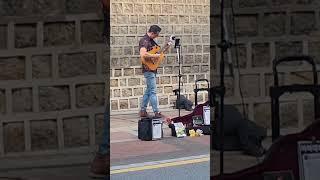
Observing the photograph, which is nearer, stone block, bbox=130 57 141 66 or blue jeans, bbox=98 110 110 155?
stone block, bbox=130 57 141 66

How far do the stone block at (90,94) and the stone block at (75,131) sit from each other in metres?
0.09

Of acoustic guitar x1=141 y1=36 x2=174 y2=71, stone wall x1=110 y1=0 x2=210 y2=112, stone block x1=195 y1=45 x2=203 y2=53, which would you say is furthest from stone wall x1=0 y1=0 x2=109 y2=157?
stone block x1=195 y1=45 x2=203 y2=53

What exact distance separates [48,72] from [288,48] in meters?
1.26

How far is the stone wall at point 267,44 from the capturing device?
10.2 feet

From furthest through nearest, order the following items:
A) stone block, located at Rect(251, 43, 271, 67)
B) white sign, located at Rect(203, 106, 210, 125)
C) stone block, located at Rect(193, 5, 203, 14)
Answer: stone block, located at Rect(251, 43, 271, 67) → white sign, located at Rect(203, 106, 210, 125) → stone block, located at Rect(193, 5, 203, 14)

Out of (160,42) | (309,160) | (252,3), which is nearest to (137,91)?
(160,42)

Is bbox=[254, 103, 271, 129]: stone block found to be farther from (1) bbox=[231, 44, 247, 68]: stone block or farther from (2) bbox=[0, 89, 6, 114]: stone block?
(2) bbox=[0, 89, 6, 114]: stone block

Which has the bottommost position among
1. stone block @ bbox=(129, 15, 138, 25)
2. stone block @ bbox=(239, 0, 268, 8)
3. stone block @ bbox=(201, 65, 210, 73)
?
stone block @ bbox=(201, 65, 210, 73)

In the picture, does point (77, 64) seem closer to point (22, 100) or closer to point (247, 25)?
point (22, 100)

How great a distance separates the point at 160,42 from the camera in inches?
112

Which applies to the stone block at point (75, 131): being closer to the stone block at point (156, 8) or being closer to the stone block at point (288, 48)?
Answer: the stone block at point (156, 8)

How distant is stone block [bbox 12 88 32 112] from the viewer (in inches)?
114

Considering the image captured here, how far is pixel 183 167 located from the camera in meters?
2.98

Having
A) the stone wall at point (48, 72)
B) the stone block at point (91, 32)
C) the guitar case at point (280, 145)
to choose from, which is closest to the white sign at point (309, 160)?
the guitar case at point (280, 145)
